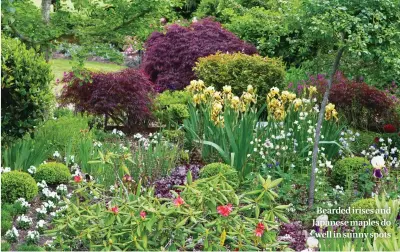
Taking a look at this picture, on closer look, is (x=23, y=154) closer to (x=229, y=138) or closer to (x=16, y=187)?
(x=16, y=187)

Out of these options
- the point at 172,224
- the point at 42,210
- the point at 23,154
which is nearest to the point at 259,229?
the point at 172,224

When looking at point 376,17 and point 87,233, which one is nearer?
point 87,233

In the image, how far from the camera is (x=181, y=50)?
11.8m

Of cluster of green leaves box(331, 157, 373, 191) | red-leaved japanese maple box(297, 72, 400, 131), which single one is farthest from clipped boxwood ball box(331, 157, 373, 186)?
red-leaved japanese maple box(297, 72, 400, 131)

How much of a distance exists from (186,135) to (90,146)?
1.58 meters

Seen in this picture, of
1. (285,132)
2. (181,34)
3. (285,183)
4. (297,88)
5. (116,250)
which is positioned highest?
(181,34)

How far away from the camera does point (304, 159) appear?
23.2ft

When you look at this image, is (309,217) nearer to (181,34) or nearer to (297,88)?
(297,88)

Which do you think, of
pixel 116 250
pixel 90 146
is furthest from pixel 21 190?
pixel 116 250

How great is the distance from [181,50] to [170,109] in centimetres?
256

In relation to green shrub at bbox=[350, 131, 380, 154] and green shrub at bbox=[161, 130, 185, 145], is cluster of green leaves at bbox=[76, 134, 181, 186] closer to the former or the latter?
green shrub at bbox=[161, 130, 185, 145]

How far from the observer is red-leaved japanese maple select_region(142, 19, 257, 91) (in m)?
11.7

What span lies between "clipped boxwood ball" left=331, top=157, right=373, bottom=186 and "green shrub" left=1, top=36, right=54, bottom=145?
2.93 meters

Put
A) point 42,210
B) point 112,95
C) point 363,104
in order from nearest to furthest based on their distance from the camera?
point 42,210
point 112,95
point 363,104
